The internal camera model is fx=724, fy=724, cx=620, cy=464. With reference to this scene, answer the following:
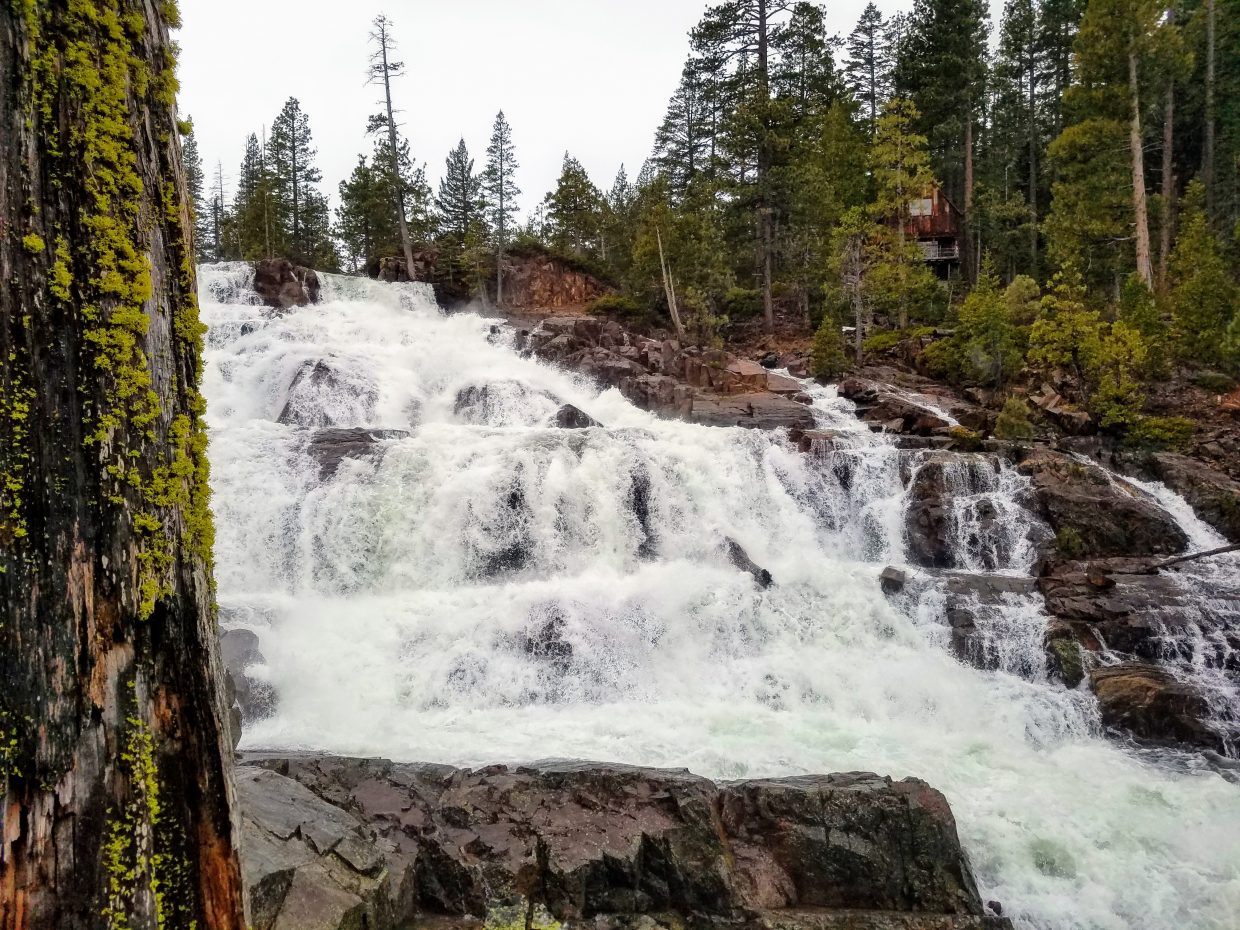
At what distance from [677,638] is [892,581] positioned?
4792 millimetres

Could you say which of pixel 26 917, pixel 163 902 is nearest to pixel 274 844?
pixel 163 902

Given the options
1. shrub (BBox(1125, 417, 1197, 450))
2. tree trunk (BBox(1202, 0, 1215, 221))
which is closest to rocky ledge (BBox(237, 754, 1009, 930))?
shrub (BBox(1125, 417, 1197, 450))

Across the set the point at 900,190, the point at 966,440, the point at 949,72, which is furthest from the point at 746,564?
the point at 949,72

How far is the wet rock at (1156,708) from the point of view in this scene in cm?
1108

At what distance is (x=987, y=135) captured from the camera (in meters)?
44.6

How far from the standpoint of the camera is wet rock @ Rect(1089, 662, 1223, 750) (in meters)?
11.1

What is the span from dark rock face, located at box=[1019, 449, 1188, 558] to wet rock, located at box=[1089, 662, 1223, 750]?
5.08 metres

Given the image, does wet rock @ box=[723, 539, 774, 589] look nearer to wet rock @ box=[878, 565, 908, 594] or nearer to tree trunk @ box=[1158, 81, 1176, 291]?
wet rock @ box=[878, 565, 908, 594]

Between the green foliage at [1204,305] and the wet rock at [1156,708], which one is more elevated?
the green foliage at [1204,305]

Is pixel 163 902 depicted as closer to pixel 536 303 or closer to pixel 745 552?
pixel 745 552

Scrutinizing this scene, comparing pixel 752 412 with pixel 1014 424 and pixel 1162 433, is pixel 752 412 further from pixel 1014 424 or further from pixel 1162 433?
pixel 1162 433

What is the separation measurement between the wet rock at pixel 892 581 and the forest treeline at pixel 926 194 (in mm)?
10534

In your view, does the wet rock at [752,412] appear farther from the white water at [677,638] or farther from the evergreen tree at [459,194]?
the evergreen tree at [459,194]

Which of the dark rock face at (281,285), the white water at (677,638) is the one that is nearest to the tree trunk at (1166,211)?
the white water at (677,638)
